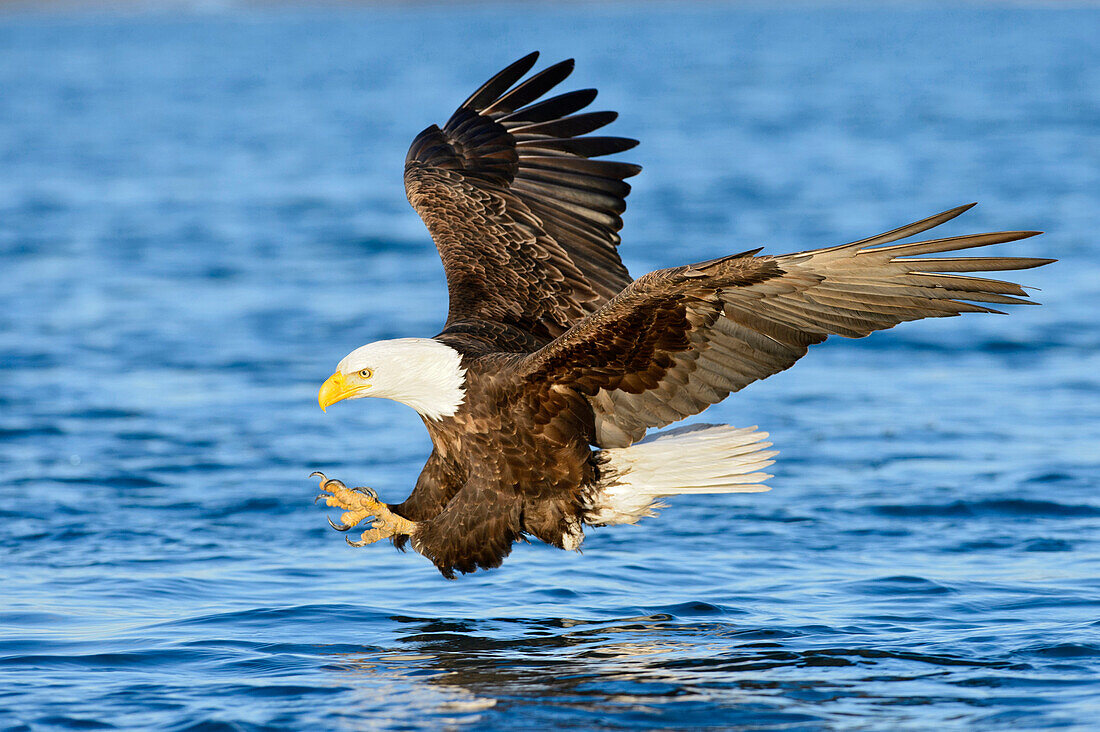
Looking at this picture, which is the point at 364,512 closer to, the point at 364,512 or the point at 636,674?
the point at 364,512

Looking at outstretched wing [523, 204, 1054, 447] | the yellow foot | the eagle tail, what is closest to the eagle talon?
the yellow foot

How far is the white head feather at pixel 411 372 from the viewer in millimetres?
5191

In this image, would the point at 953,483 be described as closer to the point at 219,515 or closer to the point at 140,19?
the point at 219,515

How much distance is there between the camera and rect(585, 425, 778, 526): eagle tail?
5316mm

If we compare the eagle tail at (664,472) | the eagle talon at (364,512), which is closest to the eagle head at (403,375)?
the eagle talon at (364,512)

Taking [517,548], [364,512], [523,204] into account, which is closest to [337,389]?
[364,512]

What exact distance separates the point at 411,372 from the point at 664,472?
941mm

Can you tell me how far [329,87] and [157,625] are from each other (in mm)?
34252

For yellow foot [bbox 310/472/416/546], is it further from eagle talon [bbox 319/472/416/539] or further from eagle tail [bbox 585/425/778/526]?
eagle tail [bbox 585/425/778/526]

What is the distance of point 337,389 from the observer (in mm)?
5184

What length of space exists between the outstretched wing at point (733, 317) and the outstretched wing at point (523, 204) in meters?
0.85

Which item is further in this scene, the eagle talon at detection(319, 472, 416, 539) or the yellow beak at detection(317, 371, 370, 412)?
Answer: the eagle talon at detection(319, 472, 416, 539)

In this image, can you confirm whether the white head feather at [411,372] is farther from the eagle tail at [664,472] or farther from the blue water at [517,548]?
the blue water at [517,548]

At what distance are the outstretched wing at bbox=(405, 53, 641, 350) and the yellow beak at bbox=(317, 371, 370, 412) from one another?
2.31 feet
